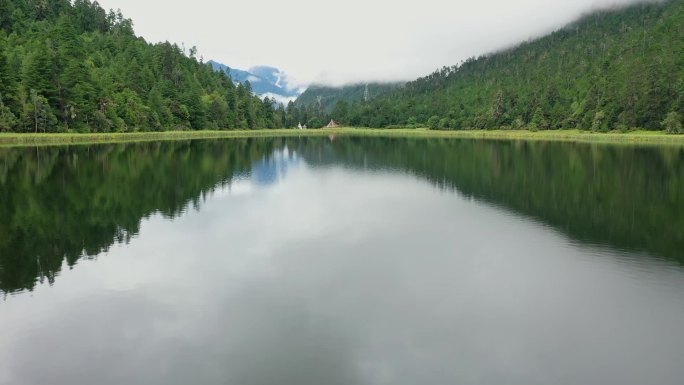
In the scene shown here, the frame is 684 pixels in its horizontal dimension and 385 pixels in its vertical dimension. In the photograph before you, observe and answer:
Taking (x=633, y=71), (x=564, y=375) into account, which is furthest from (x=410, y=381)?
(x=633, y=71)

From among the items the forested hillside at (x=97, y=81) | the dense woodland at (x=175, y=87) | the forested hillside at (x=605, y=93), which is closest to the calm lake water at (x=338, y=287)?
the forested hillside at (x=97, y=81)

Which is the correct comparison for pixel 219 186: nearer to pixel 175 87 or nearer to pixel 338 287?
pixel 338 287

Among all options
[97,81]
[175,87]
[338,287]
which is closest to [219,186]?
[338,287]

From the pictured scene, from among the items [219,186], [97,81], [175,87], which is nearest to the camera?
[219,186]

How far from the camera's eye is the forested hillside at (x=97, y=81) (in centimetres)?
8950

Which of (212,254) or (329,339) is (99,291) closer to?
(212,254)

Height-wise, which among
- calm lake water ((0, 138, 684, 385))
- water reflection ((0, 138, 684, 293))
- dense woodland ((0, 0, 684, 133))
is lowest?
calm lake water ((0, 138, 684, 385))

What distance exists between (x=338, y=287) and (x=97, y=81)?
341ft

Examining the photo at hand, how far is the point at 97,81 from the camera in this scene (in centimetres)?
10556

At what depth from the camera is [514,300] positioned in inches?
633

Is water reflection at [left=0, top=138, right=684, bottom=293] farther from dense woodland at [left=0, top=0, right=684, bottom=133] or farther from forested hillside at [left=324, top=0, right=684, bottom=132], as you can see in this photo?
forested hillside at [left=324, top=0, right=684, bottom=132]

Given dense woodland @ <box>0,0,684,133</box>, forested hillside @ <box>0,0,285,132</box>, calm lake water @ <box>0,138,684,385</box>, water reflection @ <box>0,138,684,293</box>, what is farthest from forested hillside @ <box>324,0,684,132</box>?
calm lake water @ <box>0,138,684,385</box>

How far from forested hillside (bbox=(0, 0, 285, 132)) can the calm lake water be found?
60.5 meters

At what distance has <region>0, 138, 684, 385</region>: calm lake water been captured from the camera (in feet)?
39.1
